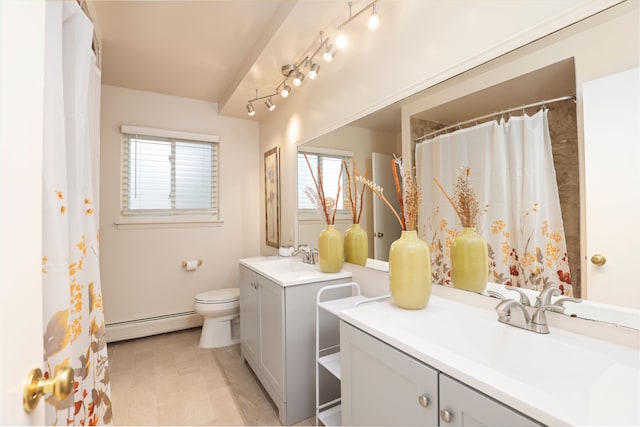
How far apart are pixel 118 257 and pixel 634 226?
3.55 metres

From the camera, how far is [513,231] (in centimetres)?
112

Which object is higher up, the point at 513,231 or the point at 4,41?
the point at 4,41

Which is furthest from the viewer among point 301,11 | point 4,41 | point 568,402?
point 301,11

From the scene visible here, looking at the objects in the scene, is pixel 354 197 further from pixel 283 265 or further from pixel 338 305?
pixel 283 265

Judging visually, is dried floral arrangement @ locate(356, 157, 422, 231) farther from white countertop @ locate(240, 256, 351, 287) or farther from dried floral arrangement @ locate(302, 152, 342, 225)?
white countertop @ locate(240, 256, 351, 287)

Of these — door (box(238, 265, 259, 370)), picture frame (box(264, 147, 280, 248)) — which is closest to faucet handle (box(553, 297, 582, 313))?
door (box(238, 265, 259, 370))

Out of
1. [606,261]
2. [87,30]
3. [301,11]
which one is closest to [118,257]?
[87,30]

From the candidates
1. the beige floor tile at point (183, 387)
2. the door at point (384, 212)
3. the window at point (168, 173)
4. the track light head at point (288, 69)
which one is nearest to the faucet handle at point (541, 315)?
the door at point (384, 212)

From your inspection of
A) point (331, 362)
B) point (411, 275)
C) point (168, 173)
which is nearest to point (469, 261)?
point (411, 275)

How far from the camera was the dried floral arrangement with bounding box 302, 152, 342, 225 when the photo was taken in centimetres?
208

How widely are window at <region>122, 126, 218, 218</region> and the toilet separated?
3.30 ft

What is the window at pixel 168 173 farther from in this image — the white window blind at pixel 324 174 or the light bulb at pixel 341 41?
the light bulb at pixel 341 41

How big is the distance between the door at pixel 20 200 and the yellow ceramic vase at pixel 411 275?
110cm

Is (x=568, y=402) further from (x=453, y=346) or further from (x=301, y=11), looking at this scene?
(x=301, y=11)
